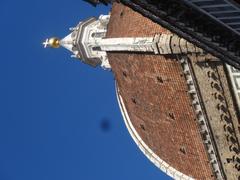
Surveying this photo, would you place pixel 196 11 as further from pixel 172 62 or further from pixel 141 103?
pixel 141 103

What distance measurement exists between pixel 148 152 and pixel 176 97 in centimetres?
539

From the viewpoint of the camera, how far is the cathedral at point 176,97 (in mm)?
18391

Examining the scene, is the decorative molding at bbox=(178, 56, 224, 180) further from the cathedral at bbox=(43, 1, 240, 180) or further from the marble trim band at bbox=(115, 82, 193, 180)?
the marble trim band at bbox=(115, 82, 193, 180)

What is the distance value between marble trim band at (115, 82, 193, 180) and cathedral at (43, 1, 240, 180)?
0.12ft

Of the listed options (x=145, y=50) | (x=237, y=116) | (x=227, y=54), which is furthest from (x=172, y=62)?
(x=227, y=54)


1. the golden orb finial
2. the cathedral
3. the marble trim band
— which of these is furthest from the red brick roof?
the golden orb finial

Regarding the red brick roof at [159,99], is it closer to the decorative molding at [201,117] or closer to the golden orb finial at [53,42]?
the decorative molding at [201,117]

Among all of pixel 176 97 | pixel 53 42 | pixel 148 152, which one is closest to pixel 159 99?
pixel 176 97

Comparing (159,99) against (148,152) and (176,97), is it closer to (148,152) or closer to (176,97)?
(176,97)

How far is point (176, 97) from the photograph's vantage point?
66.4 feet

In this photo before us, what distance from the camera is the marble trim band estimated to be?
22984mm

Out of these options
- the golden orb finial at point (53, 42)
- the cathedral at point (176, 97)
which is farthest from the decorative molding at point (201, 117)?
the golden orb finial at point (53, 42)

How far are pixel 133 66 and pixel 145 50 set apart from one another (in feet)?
6.26

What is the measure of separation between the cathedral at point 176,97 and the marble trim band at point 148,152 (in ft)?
0.12
